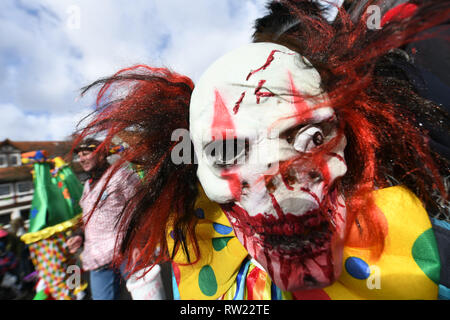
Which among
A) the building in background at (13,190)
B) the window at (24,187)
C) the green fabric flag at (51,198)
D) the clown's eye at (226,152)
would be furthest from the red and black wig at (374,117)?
the window at (24,187)

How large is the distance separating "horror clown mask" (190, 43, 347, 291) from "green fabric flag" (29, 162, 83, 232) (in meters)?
1.93

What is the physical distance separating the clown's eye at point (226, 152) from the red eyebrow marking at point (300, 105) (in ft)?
0.43

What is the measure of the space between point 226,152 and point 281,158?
0.12 metres

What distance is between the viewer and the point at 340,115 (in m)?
0.55

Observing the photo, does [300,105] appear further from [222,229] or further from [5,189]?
[5,189]

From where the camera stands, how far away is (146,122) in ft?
2.28

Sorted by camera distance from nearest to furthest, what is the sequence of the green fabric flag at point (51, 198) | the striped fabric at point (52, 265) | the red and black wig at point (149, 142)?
the red and black wig at point (149, 142) < the striped fabric at point (52, 265) < the green fabric flag at point (51, 198)

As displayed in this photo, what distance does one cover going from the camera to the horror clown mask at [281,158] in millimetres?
490

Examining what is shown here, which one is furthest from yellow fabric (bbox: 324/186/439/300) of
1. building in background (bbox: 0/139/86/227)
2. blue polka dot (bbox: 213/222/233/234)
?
building in background (bbox: 0/139/86/227)

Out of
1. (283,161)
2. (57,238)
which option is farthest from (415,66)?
(57,238)

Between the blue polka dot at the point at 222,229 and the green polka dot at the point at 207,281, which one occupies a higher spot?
the blue polka dot at the point at 222,229

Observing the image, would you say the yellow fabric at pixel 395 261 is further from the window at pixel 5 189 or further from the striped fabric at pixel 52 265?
the window at pixel 5 189
